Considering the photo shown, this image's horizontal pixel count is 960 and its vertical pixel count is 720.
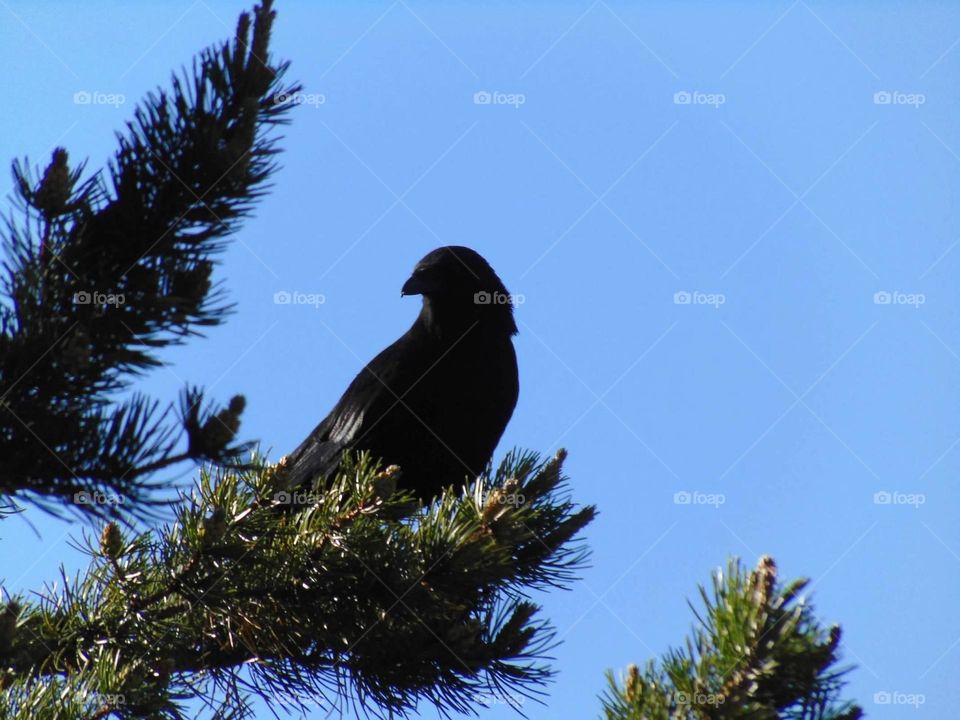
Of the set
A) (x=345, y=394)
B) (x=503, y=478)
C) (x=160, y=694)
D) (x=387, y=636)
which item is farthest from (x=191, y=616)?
(x=345, y=394)

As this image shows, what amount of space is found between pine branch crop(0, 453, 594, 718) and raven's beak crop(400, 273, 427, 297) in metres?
2.16

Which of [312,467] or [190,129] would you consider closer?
[190,129]

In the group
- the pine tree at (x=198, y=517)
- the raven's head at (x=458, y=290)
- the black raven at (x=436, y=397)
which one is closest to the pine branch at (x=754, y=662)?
the pine tree at (x=198, y=517)

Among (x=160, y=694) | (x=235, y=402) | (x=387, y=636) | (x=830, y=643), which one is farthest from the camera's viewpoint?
(x=387, y=636)

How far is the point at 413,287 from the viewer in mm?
5098

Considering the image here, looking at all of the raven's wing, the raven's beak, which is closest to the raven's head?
the raven's beak

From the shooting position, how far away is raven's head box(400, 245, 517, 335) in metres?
5.14

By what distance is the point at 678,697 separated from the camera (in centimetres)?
163

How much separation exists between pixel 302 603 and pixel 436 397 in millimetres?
2176

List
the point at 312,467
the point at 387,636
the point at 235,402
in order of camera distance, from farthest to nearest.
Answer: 1. the point at 312,467
2. the point at 387,636
3. the point at 235,402

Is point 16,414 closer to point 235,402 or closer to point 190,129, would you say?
point 235,402

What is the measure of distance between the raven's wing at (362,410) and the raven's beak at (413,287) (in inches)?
10.0

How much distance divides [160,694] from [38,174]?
125cm

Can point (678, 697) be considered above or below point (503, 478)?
below
